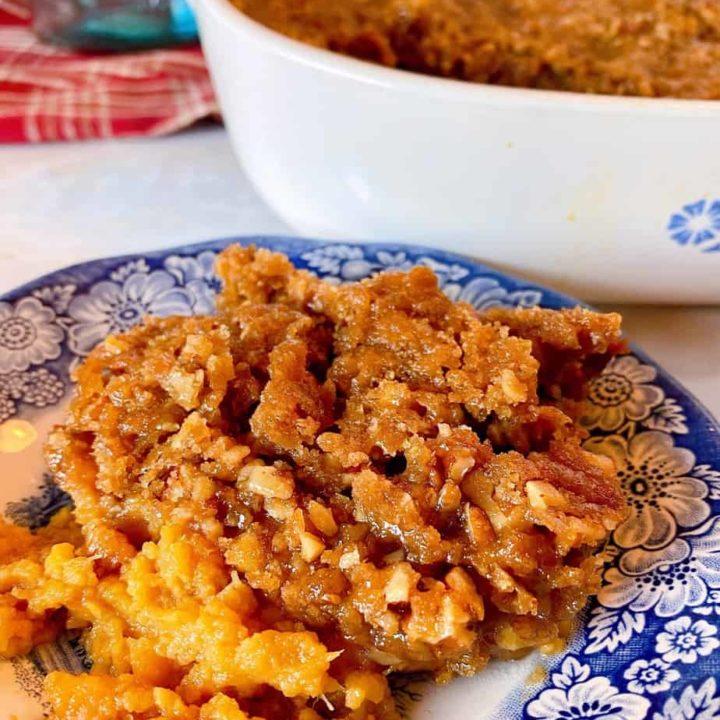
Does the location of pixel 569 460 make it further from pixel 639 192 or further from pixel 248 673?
pixel 639 192

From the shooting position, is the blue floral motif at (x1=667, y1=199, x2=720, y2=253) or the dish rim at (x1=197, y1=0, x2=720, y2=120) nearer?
Result: the dish rim at (x1=197, y1=0, x2=720, y2=120)

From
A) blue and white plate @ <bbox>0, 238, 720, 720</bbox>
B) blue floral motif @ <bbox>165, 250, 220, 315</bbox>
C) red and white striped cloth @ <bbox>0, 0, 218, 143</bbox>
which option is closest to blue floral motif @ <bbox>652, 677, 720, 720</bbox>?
blue and white plate @ <bbox>0, 238, 720, 720</bbox>

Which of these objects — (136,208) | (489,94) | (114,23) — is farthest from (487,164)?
(114,23)

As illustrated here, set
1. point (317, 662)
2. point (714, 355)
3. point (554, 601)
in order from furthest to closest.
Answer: point (714, 355), point (554, 601), point (317, 662)

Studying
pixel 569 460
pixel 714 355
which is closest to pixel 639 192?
pixel 714 355

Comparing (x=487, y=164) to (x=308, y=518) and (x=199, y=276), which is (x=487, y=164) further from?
(x=308, y=518)

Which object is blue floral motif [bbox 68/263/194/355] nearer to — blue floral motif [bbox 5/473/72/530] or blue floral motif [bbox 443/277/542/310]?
blue floral motif [bbox 5/473/72/530]

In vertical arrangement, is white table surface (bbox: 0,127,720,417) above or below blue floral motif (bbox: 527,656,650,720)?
above

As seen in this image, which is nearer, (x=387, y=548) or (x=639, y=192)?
(x=387, y=548)
